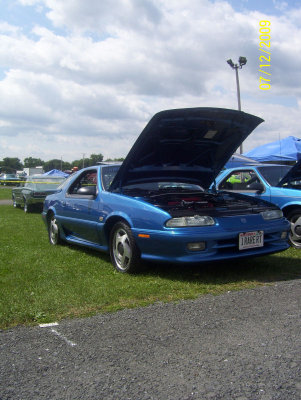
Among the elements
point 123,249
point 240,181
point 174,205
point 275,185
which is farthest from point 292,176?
point 123,249

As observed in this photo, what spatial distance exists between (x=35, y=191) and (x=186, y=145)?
10.7 metres

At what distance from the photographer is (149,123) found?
16.7 feet

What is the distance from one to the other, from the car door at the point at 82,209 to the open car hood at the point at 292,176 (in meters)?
3.12

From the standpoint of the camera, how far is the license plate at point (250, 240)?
4973mm

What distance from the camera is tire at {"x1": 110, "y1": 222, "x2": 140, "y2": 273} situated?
513 cm

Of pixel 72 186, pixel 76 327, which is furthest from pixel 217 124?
pixel 76 327

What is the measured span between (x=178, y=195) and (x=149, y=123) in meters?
1.20

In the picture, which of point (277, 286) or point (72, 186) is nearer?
point (277, 286)

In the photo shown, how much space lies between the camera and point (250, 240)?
16.6 ft

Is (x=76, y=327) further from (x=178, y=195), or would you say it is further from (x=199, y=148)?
(x=199, y=148)

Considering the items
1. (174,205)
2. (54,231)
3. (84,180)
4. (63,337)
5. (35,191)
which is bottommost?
(63,337)

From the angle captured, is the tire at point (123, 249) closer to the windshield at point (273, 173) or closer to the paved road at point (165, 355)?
the paved road at point (165, 355)

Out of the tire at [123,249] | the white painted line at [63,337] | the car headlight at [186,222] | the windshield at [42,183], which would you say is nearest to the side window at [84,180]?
the tire at [123,249]

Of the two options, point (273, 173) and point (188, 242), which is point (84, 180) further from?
point (273, 173)
